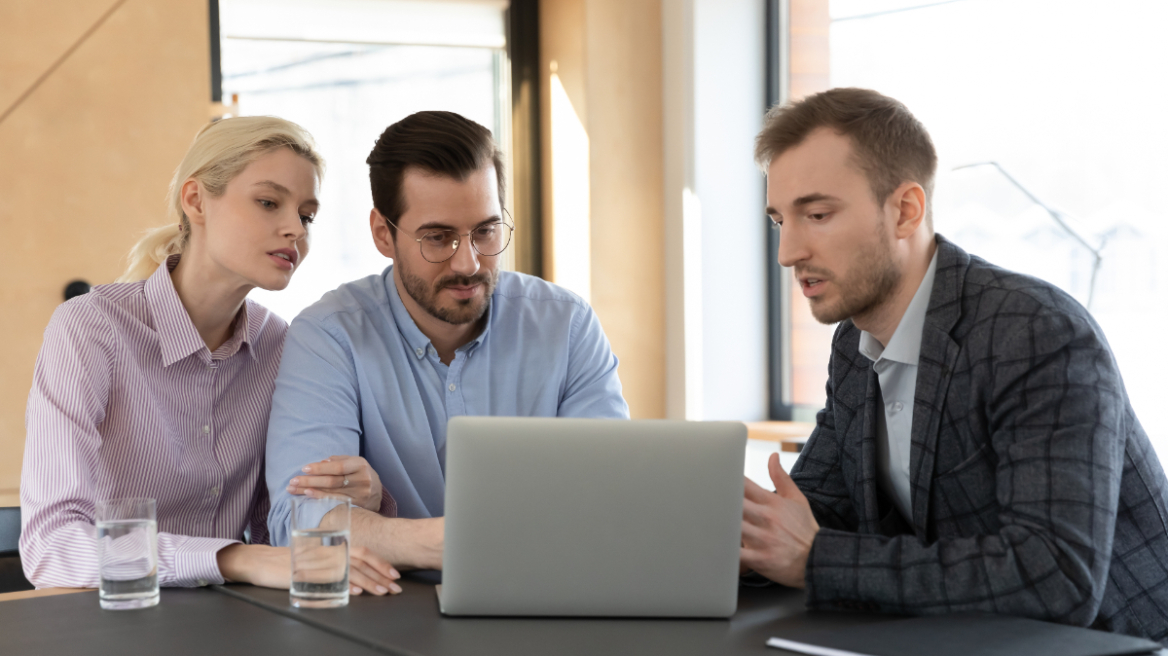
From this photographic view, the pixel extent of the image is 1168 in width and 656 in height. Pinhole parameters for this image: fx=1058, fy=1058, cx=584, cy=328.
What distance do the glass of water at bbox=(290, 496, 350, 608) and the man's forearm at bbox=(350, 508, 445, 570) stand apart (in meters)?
0.18

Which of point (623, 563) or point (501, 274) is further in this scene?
point (501, 274)

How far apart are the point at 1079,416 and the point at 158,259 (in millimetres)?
1670

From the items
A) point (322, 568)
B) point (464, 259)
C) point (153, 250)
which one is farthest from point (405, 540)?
point (153, 250)

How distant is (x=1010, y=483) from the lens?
1.32 metres

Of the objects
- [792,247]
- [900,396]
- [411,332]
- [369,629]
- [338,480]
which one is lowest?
[369,629]

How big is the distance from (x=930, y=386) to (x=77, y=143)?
9.51ft

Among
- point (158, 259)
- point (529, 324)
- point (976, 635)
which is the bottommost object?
point (976, 635)

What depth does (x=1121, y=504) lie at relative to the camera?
4.71 feet

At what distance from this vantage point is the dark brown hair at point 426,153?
194 centimetres

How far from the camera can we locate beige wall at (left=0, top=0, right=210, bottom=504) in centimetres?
330

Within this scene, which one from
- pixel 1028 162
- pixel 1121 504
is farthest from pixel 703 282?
pixel 1121 504

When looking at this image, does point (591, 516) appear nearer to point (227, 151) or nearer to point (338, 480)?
point (338, 480)

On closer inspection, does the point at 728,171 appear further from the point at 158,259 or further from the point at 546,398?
the point at 158,259

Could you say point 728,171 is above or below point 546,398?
above
